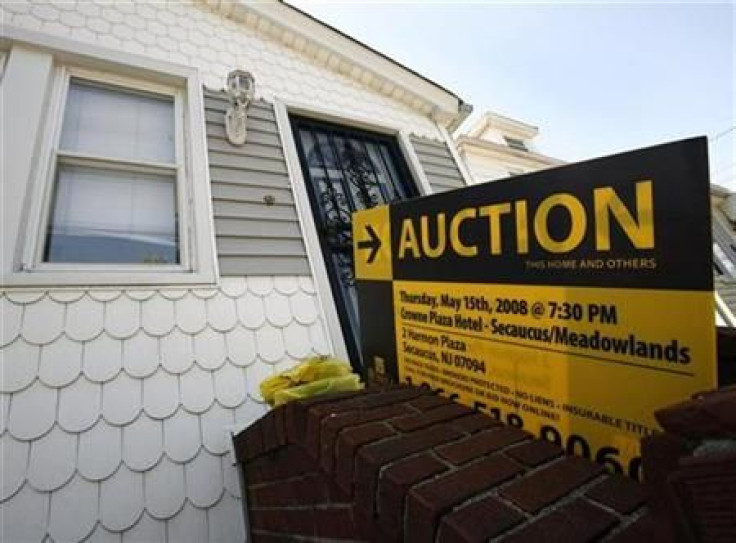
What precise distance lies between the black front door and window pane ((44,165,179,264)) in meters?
0.88

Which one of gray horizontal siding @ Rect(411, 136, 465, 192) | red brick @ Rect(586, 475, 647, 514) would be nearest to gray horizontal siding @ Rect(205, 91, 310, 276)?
gray horizontal siding @ Rect(411, 136, 465, 192)

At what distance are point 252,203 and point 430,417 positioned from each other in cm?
181

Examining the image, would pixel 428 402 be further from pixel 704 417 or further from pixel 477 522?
pixel 704 417

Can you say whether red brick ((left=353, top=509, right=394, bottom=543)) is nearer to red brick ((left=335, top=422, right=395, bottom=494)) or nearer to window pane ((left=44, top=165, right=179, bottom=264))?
red brick ((left=335, top=422, right=395, bottom=494))

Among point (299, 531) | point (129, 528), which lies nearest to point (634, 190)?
point (299, 531)

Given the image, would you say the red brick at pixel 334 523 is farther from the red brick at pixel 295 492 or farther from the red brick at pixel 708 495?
the red brick at pixel 708 495

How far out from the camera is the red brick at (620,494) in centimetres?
58

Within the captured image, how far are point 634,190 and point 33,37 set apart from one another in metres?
2.98

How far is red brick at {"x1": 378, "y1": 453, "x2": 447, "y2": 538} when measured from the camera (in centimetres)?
64

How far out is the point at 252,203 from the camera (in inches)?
91.6

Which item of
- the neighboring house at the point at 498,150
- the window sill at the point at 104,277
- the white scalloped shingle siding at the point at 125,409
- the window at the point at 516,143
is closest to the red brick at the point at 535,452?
the white scalloped shingle siding at the point at 125,409

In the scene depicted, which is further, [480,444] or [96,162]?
[96,162]

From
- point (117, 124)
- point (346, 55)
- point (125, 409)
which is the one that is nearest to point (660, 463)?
point (125, 409)

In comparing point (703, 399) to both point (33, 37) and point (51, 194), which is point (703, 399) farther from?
point (33, 37)
